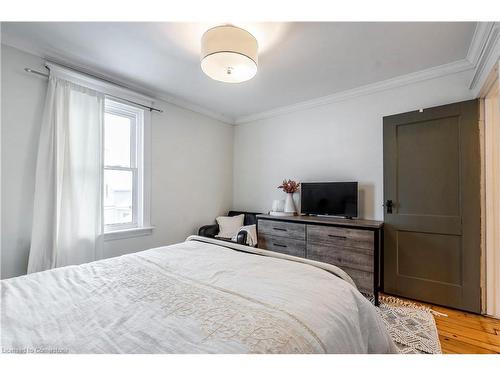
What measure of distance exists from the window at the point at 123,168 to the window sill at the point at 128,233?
0.07 meters

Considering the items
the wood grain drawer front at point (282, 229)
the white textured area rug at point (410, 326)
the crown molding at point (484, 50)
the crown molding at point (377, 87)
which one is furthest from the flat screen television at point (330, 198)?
the crown molding at point (484, 50)

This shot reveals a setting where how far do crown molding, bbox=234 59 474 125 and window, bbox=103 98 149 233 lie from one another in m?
1.97

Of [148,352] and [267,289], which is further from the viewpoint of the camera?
[267,289]

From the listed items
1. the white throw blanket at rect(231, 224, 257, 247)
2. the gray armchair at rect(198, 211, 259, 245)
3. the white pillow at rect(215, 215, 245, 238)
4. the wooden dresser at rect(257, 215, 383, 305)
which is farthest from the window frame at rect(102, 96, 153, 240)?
the wooden dresser at rect(257, 215, 383, 305)

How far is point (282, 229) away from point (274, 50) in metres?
2.04

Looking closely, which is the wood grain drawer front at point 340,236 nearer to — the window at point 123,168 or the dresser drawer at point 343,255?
the dresser drawer at point 343,255

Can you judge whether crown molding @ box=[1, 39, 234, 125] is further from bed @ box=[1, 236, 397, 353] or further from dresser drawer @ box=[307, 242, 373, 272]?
dresser drawer @ box=[307, 242, 373, 272]

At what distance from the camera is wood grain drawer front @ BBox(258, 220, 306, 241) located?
2.86m

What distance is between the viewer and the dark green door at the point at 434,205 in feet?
7.24
